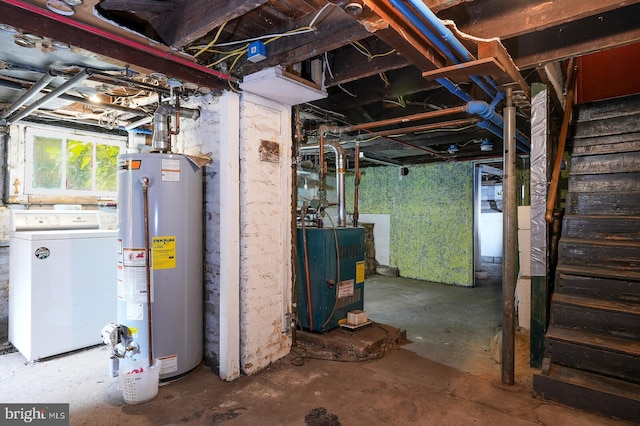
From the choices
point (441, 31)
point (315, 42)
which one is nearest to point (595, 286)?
point (441, 31)

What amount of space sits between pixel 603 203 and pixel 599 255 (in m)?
0.51

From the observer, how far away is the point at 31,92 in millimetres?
2539

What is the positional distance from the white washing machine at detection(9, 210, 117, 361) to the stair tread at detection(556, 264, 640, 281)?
144 inches

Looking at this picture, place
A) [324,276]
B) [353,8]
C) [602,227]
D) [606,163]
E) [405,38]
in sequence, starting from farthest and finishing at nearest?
1. [324,276]
2. [606,163]
3. [602,227]
4. [405,38]
5. [353,8]

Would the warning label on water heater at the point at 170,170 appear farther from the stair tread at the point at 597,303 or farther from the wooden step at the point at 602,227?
the wooden step at the point at 602,227

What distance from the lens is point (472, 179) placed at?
6023mm

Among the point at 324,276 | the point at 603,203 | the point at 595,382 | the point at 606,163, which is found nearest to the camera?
the point at 595,382

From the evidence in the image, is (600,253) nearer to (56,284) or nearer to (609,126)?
(609,126)

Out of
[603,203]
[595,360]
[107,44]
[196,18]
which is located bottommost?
[595,360]

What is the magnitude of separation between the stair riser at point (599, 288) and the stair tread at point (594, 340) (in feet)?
0.97

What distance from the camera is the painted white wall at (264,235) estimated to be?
8.54ft

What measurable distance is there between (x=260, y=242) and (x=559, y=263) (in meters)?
2.31

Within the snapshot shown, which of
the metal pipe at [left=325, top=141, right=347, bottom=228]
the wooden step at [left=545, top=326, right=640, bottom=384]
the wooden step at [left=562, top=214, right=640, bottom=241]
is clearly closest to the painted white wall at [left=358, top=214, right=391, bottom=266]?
the metal pipe at [left=325, top=141, right=347, bottom=228]

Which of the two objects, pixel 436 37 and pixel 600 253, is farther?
pixel 600 253
